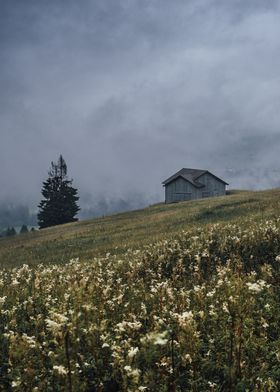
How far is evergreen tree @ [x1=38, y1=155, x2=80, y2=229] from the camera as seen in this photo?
8531cm

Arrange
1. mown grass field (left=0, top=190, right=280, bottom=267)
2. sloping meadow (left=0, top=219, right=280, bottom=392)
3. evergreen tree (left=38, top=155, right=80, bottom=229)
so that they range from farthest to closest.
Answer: evergreen tree (left=38, top=155, right=80, bottom=229) → mown grass field (left=0, top=190, right=280, bottom=267) → sloping meadow (left=0, top=219, right=280, bottom=392)

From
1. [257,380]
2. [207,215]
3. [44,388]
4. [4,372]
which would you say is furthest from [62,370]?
[207,215]

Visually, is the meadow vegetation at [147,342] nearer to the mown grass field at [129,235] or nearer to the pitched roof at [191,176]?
the mown grass field at [129,235]

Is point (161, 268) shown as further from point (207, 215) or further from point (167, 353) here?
point (207, 215)

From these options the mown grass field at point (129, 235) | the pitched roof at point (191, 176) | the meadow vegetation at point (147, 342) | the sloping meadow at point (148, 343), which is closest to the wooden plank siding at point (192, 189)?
the pitched roof at point (191, 176)

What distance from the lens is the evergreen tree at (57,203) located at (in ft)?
280

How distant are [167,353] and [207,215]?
3031 cm

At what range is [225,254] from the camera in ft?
50.3

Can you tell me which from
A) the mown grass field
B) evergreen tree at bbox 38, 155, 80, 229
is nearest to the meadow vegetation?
the mown grass field

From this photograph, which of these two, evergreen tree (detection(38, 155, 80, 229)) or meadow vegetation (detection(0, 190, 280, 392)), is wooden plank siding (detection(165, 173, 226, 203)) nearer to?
evergreen tree (detection(38, 155, 80, 229))

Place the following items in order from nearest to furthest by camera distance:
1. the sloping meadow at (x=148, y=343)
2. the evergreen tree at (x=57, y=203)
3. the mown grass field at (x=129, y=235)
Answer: the sloping meadow at (x=148, y=343) < the mown grass field at (x=129, y=235) < the evergreen tree at (x=57, y=203)

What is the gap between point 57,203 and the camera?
8600 cm

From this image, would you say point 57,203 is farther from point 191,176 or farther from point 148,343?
point 148,343

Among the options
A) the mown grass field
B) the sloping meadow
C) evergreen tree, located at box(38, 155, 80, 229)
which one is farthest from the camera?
evergreen tree, located at box(38, 155, 80, 229)
